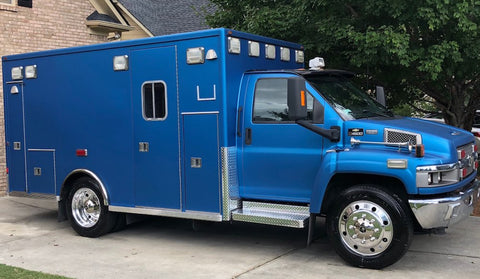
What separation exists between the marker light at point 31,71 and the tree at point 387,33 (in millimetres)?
3662

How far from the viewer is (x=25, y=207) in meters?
10.5

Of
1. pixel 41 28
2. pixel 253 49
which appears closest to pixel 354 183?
pixel 253 49

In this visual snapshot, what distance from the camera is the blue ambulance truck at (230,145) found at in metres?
5.76

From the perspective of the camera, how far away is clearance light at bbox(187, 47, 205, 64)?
6.62 m

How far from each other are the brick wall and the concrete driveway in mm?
4642

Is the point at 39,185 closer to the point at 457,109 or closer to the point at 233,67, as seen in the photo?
the point at 233,67

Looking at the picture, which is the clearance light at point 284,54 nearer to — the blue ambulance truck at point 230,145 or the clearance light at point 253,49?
the blue ambulance truck at point 230,145

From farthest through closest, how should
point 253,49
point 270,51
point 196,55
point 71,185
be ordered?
point 71,185 → point 270,51 → point 253,49 → point 196,55

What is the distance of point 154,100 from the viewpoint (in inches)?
282

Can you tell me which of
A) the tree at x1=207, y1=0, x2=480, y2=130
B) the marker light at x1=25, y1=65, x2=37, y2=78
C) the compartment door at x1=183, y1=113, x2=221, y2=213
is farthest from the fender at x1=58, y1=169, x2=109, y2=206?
the tree at x1=207, y1=0, x2=480, y2=130

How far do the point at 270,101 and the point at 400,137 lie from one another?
1612 mm

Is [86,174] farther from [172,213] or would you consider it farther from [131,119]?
[172,213]

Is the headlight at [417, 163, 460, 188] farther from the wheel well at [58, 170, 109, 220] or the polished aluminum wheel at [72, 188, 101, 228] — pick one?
the polished aluminum wheel at [72, 188, 101, 228]

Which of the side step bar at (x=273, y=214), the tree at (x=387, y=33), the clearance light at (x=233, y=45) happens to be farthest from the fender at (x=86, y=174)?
the tree at (x=387, y=33)
